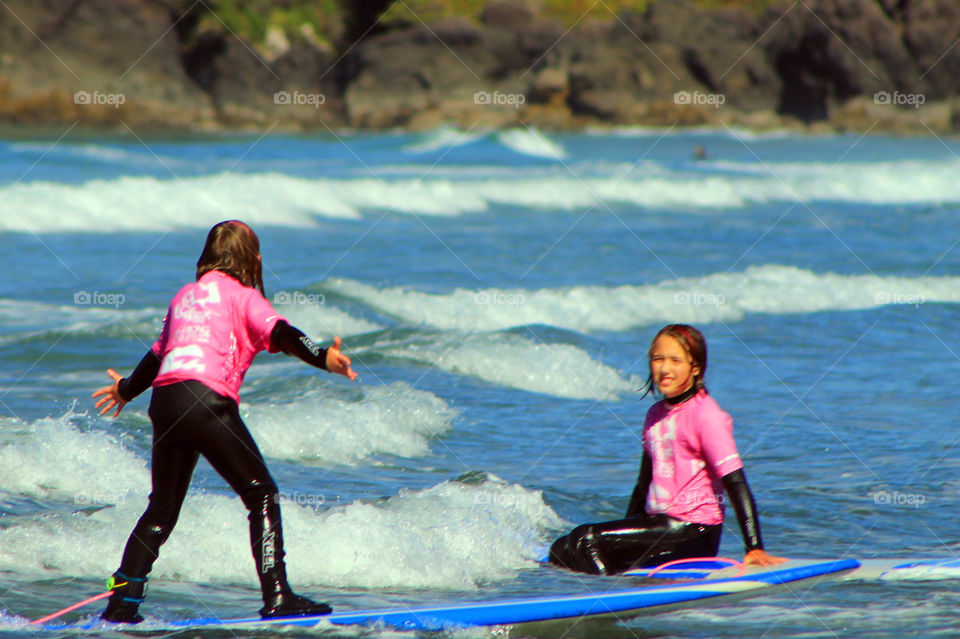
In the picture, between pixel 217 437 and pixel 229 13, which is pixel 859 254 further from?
pixel 229 13

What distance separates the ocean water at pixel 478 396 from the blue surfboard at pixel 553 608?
49 mm

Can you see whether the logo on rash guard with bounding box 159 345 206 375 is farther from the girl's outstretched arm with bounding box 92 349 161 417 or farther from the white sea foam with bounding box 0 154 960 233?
the white sea foam with bounding box 0 154 960 233

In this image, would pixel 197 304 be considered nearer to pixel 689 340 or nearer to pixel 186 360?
pixel 186 360

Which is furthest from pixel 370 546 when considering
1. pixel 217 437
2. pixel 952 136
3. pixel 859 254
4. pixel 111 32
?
pixel 952 136

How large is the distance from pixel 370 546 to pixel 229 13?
194ft

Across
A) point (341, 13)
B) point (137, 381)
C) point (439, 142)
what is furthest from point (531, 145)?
point (137, 381)

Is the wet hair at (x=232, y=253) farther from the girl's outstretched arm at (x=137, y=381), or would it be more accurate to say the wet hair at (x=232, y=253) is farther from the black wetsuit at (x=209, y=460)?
the girl's outstretched arm at (x=137, y=381)

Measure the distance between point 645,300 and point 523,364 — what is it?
3.43 m

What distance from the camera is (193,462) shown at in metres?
4.04

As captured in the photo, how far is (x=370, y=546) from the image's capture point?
16.5 ft

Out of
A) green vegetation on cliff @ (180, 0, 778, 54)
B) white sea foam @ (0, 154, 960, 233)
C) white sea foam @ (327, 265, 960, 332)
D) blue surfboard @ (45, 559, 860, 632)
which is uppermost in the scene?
green vegetation on cliff @ (180, 0, 778, 54)

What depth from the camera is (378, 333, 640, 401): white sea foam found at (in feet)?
28.8

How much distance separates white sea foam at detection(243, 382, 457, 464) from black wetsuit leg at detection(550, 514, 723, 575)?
2.42 meters

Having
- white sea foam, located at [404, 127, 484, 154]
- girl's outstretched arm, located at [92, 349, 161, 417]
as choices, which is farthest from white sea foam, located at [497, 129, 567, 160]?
girl's outstretched arm, located at [92, 349, 161, 417]
